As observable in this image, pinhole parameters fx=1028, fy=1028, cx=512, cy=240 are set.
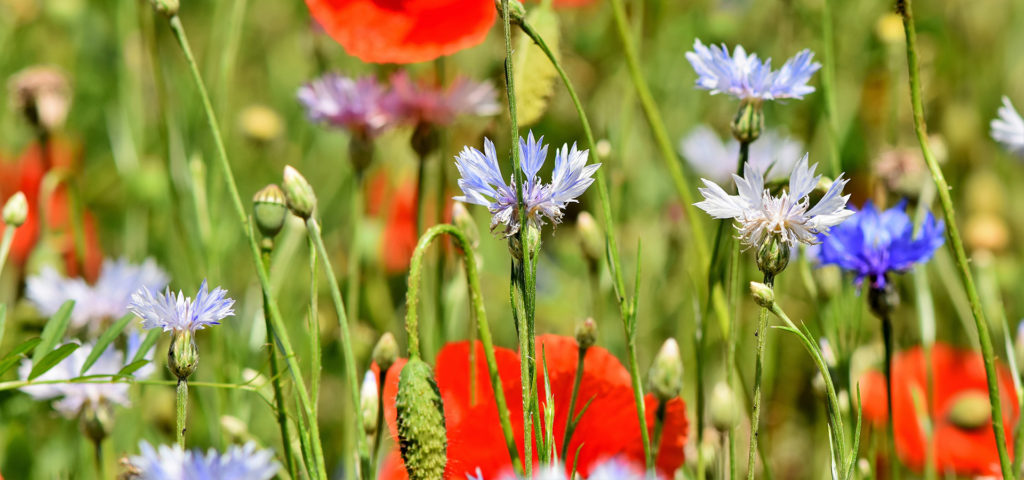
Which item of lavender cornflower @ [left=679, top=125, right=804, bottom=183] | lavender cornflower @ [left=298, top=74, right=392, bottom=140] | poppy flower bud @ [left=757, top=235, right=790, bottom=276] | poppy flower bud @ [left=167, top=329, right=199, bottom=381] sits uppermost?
lavender cornflower @ [left=679, top=125, right=804, bottom=183]

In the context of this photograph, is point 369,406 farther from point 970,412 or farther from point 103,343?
point 970,412

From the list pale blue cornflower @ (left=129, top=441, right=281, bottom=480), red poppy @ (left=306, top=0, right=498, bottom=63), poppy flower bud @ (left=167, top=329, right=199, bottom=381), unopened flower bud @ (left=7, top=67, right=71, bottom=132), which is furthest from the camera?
unopened flower bud @ (left=7, top=67, right=71, bottom=132)

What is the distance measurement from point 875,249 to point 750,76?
17 centimetres

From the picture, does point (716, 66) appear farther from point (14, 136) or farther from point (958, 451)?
point (14, 136)

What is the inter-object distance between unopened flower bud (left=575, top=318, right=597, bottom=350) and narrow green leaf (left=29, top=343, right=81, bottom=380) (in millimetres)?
288

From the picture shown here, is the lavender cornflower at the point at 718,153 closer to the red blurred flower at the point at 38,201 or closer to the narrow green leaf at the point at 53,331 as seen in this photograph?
the red blurred flower at the point at 38,201

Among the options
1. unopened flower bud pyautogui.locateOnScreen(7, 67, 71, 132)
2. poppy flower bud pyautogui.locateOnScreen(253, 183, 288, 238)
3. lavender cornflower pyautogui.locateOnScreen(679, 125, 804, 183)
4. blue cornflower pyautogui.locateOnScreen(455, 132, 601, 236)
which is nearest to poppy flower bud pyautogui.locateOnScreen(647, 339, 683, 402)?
blue cornflower pyautogui.locateOnScreen(455, 132, 601, 236)

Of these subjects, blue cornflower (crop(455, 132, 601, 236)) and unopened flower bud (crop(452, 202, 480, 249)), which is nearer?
blue cornflower (crop(455, 132, 601, 236))

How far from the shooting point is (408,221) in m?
1.36

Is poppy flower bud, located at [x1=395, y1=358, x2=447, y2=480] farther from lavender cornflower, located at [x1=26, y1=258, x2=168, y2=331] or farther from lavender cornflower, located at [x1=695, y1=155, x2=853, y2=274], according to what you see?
lavender cornflower, located at [x1=26, y1=258, x2=168, y2=331]

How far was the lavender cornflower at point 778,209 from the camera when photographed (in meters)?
0.51

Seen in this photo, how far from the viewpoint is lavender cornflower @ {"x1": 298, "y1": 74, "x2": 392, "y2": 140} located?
0.94 m

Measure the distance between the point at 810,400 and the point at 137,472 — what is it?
0.79 m

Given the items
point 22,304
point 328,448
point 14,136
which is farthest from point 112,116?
point 328,448
